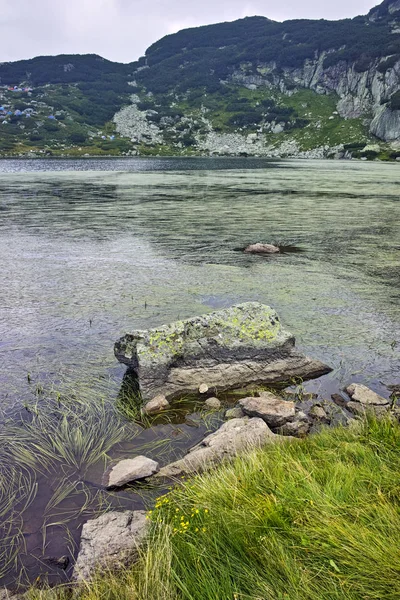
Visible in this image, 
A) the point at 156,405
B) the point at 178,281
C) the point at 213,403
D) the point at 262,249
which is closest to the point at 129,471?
the point at 156,405

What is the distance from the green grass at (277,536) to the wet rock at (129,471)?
37.7 inches

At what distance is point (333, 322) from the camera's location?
12000 mm

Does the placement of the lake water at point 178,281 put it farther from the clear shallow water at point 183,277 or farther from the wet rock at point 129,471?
the wet rock at point 129,471

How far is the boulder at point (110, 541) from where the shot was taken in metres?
4.74

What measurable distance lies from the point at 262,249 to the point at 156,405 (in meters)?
14.3

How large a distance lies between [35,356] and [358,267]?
13.7m

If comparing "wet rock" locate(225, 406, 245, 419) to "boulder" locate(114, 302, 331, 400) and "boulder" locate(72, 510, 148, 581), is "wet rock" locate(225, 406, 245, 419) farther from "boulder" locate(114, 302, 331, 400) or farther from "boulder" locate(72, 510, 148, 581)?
"boulder" locate(72, 510, 148, 581)

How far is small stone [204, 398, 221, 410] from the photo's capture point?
8.44m

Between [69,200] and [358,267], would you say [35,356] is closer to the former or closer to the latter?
[358,267]

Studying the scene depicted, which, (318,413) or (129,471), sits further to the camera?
(318,413)

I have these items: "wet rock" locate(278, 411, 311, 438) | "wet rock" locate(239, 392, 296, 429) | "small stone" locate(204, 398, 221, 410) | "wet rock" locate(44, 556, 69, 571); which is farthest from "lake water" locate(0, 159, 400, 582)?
"wet rock" locate(278, 411, 311, 438)

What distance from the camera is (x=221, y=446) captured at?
6.62 m

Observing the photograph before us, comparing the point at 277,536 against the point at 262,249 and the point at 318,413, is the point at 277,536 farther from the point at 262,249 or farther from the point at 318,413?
the point at 262,249

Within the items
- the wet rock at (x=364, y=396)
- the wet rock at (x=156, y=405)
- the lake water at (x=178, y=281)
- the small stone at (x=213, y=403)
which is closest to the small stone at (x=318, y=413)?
the wet rock at (x=364, y=396)
